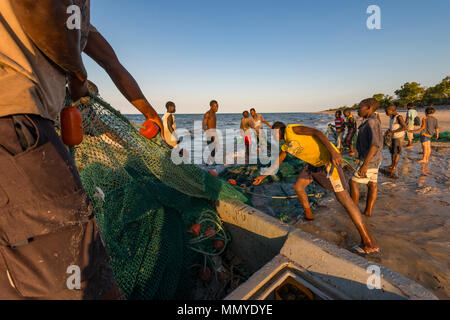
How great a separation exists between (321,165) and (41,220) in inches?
128

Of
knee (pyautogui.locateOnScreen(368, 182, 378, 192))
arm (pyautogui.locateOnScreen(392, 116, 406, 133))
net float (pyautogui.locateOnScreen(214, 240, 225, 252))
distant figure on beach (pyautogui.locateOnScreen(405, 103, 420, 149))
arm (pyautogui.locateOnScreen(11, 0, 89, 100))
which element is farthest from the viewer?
distant figure on beach (pyautogui.locateOnScreen(405, 103, 420, 149))

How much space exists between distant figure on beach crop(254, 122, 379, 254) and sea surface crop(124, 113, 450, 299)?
0.28 meters

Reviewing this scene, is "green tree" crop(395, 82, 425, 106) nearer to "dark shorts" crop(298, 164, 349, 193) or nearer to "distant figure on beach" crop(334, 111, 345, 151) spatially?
"distant figure on beach" crop(334, 111, 345, 151)

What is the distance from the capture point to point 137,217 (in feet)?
7.50

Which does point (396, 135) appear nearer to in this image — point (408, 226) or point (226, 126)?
point (408, 226)

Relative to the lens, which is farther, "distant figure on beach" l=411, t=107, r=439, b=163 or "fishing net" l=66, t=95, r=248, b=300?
"distant figure on beach" l=411, t=107, r=439, b=163

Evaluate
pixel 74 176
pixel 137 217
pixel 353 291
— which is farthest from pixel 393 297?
pixel 137 217

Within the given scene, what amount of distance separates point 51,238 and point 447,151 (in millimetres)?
12389

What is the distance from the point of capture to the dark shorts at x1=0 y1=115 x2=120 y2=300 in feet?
2.59

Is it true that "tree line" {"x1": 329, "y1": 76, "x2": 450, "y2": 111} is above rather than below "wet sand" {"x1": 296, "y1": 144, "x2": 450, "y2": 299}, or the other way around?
above

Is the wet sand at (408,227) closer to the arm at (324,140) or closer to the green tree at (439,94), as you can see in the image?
the arm at (324,140)

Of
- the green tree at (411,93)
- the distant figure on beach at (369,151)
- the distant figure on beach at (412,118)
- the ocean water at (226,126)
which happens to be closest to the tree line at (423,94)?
the green tree at (411,93)

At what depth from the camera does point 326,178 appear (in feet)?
10.1

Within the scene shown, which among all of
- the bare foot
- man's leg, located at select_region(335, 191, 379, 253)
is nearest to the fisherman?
man's leg, located at select_region(335, 191, 379, 253)
